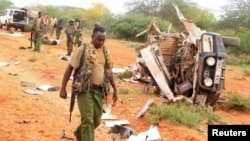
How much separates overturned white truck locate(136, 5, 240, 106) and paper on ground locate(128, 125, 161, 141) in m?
1.96

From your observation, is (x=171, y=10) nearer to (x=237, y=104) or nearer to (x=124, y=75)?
(x=124, y=75)

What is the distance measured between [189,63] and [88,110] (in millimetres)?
4464

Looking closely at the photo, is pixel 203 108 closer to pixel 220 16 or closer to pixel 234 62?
pixel 234 62

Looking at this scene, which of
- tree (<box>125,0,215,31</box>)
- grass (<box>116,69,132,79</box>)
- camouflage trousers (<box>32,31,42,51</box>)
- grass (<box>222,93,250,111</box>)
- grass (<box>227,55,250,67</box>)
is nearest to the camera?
grass (<box>222,93,250,111</box>)

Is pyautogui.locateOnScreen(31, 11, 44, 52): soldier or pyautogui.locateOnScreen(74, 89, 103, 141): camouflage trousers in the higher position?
pyautogui.locateOnScreen(31, 11, 44, 52): soldier

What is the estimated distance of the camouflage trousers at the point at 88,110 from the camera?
192 inches

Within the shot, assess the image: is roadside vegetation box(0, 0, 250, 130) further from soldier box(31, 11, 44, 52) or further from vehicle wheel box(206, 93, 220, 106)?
soldier box(31, 11, 44, 52)

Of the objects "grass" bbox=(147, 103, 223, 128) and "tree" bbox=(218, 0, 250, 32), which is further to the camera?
"tree" bbox=(218, 0, 250, 32)

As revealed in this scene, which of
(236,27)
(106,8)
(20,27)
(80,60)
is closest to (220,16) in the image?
(236,27)

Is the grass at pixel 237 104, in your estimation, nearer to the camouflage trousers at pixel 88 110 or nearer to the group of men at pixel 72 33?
the camouflage trousers at pixel 88 110

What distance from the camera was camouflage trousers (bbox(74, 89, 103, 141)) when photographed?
4883mm

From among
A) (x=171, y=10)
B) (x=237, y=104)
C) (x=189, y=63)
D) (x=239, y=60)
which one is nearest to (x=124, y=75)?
(x=189, y=63)

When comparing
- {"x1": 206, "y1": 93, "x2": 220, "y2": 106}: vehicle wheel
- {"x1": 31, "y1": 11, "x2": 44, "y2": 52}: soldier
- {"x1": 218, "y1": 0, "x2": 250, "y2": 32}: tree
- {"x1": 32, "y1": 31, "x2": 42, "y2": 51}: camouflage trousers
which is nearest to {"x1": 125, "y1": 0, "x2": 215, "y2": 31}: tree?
{"x1": 218, "y1": 0, "x2": 250, "y2": 32}: tree

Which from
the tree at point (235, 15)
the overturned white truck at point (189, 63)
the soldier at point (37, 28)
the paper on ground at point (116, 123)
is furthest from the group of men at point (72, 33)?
the tree at point (235, 15)
